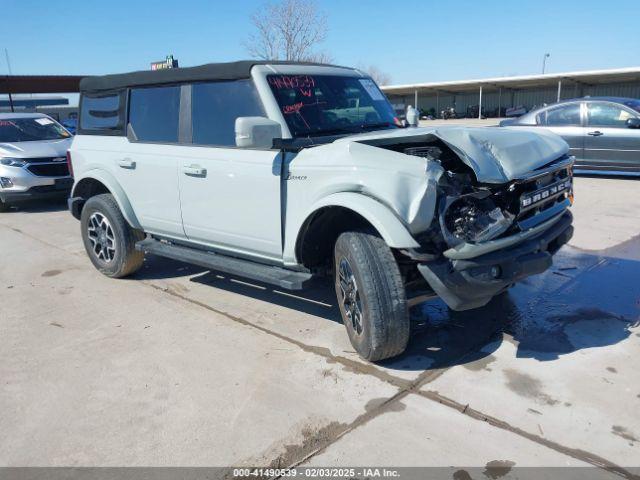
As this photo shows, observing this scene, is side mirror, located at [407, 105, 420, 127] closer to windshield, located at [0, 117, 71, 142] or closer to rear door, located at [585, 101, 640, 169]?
rear door, located at [585, 101, 640, 169]

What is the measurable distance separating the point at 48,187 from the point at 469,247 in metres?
8.83

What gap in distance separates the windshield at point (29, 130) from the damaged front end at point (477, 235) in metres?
9.49

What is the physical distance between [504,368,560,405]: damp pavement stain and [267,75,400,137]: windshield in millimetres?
2216

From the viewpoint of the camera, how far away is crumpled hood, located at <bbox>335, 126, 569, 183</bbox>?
3197 millimetres

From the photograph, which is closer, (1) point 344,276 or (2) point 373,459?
(2) point 373,459

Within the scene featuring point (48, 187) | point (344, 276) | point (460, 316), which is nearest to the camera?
point (344, 276)

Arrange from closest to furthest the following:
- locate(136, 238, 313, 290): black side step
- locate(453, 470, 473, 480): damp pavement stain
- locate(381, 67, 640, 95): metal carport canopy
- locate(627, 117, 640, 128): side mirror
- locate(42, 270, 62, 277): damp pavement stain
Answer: locate(453, 470, 473, 480): damp pavement stain < locate(136, 238, 313, 290): black side step < locate(42, 270, 62, 277): damp pavement stain < locate(627, 117, 640, 128): side mirror < locate(381, 67, 640, 95): metal carport canopy

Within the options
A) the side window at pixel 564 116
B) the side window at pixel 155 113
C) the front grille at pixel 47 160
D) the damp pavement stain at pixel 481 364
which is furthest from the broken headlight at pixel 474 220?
the front grille at pixel 47 160

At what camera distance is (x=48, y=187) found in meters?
9.69

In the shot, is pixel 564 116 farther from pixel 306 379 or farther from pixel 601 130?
pixel 306 379

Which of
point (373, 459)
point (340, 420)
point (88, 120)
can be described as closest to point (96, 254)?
point (88, 120)

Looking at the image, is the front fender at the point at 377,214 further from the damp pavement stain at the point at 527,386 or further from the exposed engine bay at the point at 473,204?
the damp pavement stain at the point at 527,386

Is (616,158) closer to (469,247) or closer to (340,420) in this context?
(469,247)

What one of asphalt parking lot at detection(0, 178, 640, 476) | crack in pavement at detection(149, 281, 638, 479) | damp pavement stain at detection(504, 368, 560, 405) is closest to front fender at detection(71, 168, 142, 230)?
asphalt parking lot at detection(0, 178, 640, 476)
